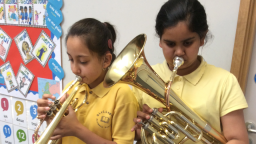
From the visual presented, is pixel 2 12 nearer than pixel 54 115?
No

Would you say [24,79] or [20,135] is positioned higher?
[24,79]

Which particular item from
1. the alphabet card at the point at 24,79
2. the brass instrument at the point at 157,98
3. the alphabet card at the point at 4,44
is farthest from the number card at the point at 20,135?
the brass instrument at the point at 157,98

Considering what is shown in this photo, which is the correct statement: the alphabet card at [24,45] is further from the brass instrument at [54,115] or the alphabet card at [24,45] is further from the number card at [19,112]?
the brass instrument at [54,115]

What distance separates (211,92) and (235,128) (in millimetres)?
126

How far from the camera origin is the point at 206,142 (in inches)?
23.9

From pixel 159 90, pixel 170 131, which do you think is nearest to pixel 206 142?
pixel 170 131

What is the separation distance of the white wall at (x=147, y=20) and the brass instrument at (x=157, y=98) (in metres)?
0.35

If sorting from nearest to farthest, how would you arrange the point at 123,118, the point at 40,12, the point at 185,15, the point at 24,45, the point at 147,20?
the point at 185,15 → the point at 123,118 → the point at 147,20 → the point at 40,12 → the point at 24,45

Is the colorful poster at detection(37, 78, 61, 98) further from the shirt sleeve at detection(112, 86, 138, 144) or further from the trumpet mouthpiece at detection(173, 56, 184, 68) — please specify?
the trumpet mouthpiece at detection(173, 56, 184, 68)

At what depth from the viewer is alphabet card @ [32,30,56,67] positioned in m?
1.16

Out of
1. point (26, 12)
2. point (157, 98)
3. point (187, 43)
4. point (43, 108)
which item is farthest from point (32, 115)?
point (187, 43)

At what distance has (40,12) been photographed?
113cm

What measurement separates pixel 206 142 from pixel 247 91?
0.37 meters

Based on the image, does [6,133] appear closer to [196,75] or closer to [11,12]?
[11,12]
